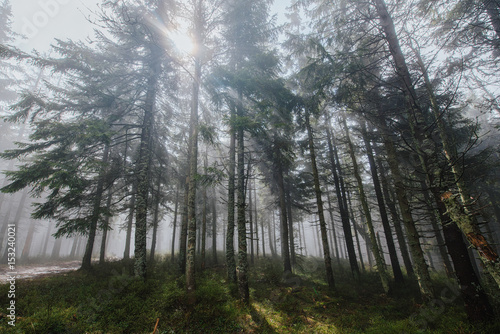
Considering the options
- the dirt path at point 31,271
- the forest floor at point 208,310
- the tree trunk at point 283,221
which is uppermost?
the tree trunk at point 283,221

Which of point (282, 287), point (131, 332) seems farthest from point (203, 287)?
point (282, 287)

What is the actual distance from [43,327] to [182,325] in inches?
150

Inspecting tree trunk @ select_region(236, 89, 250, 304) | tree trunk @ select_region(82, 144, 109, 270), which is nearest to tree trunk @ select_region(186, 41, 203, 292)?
tree trunk @ select_region(236, 89, 250, 304)

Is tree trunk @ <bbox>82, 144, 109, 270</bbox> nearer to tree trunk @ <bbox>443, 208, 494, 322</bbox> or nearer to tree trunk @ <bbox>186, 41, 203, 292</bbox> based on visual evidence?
tree trunk @ <bbox>186, 41, 203, 292</bbox>

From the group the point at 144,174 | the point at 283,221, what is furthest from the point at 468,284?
the point at 144,174

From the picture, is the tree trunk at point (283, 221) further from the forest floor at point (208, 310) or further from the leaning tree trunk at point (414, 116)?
the leaning tree trunk at point (414, 116)

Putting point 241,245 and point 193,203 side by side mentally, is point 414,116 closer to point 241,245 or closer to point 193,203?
point 241,245

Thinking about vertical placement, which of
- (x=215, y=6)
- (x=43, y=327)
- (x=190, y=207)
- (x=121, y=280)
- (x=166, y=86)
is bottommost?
(x=43, y=327)

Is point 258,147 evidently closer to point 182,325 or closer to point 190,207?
point 190,207

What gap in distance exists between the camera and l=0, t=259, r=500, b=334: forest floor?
6039 millimetres

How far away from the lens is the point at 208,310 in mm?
7441

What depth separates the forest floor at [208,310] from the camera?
238 inches

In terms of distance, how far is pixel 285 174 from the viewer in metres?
18.1

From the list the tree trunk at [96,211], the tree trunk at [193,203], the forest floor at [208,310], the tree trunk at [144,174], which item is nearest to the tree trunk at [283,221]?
the forest floor at [208,310]
